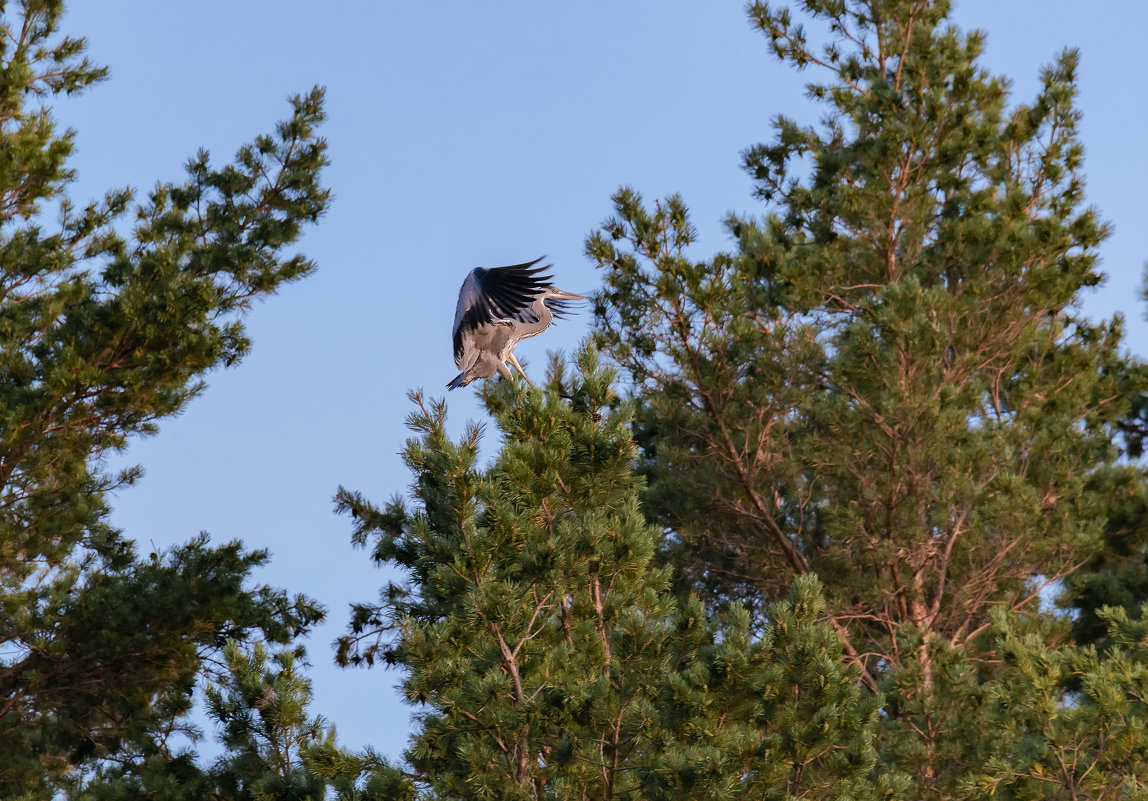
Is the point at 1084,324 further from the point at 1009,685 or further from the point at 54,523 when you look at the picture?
the point at 54,523

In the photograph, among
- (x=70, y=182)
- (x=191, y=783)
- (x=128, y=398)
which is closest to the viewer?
(x=191, y=783)

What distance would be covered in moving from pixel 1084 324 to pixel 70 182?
936 cm

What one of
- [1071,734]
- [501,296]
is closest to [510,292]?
[501,296]

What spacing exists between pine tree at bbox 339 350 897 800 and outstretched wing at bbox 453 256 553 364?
710 millimetres

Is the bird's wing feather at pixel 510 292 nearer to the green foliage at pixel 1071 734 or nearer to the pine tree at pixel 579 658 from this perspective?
the pine tree at pixel 579 658

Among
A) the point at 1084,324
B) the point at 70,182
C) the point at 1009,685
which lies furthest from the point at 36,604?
the point at 1084,324

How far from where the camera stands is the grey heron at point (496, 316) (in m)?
7.27

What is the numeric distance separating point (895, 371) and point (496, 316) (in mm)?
4023

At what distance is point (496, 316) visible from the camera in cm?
726

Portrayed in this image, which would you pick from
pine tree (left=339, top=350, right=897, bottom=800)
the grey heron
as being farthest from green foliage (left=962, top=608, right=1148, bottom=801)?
the grey heron

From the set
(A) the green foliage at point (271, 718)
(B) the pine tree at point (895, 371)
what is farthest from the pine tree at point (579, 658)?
→ (B) the pine tree at point (895, 371)

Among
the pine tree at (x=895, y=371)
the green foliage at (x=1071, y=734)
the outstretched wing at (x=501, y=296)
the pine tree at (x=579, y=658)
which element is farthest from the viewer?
the pine tree at (x=895, y=371)

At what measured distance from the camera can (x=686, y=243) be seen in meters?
10.1

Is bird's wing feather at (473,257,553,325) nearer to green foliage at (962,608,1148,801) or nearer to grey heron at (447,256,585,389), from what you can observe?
grey heron at (447,256,585,389)
